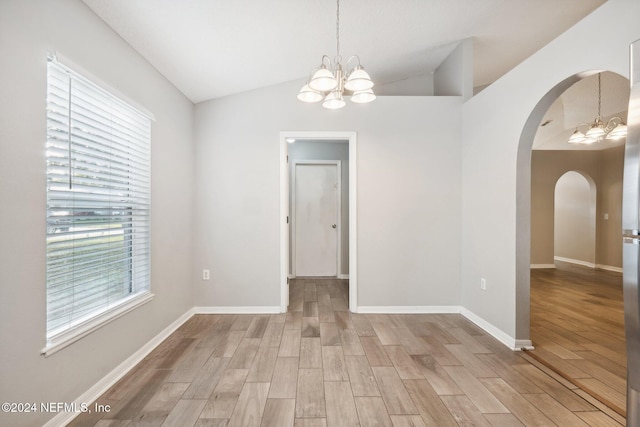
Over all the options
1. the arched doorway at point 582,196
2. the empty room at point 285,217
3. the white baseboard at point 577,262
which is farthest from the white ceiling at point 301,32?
the white baseboard at point 577,262

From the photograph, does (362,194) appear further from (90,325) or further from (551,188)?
(551,188)

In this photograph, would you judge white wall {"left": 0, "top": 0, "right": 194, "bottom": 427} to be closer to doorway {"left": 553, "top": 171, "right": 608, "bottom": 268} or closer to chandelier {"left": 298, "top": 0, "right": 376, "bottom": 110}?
chandelier {"left": 298, "top": 0, "right": 376, "bottom": 110}

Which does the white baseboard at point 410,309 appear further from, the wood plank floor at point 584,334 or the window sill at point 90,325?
the window sill at point 90,325

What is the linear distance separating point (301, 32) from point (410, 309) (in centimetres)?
307

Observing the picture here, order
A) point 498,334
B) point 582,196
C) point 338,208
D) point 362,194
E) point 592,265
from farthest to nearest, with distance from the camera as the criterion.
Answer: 1. point 582,196
2. point 592,265
3. point 338,208
4. point 362,194
5. point 498,334

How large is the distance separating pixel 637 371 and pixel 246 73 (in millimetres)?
3500

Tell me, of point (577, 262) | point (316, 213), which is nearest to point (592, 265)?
point (577, 262)

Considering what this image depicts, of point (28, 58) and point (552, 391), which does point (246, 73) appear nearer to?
point (28, 58)

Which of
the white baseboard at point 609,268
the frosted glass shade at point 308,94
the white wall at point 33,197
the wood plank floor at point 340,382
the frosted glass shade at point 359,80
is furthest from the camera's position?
the white baseboard at point 609,268

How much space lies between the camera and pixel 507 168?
2674 millimetres

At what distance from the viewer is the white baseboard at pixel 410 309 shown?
3475mm

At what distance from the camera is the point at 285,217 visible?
3.51 meters

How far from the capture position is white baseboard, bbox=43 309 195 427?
165 centimetres

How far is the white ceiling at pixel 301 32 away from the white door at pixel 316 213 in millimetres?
2016
